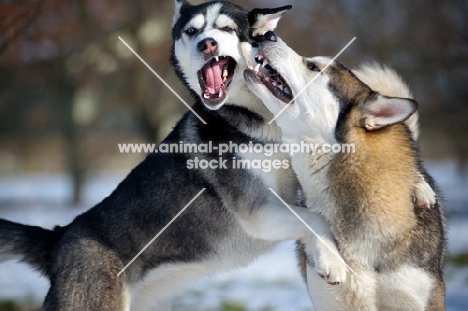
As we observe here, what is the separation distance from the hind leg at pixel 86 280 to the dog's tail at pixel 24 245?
0.14 m

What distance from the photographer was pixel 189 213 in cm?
457

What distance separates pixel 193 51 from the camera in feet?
14.3

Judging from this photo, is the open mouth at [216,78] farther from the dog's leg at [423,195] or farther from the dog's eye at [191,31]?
the dog's leg at [423,195]

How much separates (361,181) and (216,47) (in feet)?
4.24

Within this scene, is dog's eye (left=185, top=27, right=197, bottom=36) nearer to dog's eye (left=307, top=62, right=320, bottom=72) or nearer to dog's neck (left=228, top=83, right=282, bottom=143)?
dog's neck (left=228, top=83, right=282, bottom=143)

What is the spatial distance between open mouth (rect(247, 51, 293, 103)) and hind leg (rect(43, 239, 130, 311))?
154cm

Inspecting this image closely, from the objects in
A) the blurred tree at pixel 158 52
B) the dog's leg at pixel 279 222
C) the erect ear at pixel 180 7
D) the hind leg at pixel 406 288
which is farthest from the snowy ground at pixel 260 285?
the blurred tree at pixel 158 52

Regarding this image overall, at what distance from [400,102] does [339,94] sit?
415 millimetres

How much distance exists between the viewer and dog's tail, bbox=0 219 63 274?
4457 millimetres

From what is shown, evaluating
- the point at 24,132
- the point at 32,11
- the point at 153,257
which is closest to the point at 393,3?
the point at 32,11

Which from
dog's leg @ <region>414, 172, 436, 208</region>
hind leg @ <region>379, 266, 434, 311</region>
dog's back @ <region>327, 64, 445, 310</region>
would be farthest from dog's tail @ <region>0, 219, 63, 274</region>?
dog's leg @ <region>414, 172, 436, 208</region>

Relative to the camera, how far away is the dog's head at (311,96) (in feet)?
12.7

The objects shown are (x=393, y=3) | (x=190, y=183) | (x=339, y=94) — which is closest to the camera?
(x=339, y=94)

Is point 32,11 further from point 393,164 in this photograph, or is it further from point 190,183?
point 393,164
